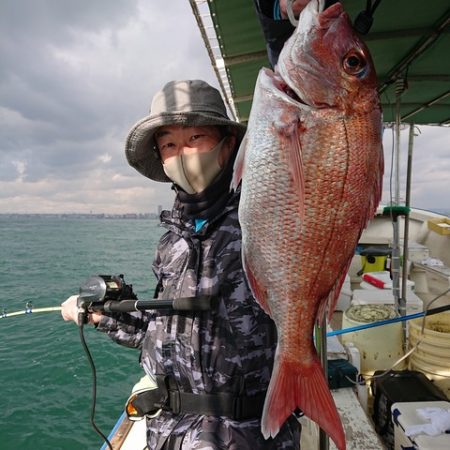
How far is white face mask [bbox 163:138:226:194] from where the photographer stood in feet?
5.40

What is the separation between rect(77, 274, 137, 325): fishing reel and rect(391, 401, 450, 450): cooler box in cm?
195

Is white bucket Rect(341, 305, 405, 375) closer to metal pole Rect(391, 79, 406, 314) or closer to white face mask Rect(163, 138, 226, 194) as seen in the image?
metal pole Rect(391, 79, 406, 314)

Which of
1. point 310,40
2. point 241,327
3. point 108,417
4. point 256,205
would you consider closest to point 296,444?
point 241,327

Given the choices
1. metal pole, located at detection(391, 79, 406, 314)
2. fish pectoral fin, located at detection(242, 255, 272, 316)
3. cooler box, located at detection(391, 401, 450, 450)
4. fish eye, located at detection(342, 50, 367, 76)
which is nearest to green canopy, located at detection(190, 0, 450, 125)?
metal pole, located at detection(391, 79, 406, 314)

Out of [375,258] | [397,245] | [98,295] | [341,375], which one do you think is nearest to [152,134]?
[98,295]

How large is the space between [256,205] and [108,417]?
6.23m

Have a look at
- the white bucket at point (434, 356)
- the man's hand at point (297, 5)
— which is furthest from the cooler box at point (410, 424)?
the man's hand at point (297, 5)

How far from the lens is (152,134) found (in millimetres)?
1867

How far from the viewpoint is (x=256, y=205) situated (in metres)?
1.12

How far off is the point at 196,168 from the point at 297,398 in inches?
40.0

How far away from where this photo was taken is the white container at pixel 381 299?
454 centimetres

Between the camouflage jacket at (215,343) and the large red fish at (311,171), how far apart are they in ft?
1.28

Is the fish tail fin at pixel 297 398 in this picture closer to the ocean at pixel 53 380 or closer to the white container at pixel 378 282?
the ocean at pixel 53 380

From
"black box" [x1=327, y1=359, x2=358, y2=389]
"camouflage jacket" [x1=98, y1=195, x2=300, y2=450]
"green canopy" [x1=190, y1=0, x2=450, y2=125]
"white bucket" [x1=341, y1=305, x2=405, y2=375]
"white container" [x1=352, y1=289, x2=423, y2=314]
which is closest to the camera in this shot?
"camouflage jacket" [x1=98, y1=195, x2=300, y2=450]
